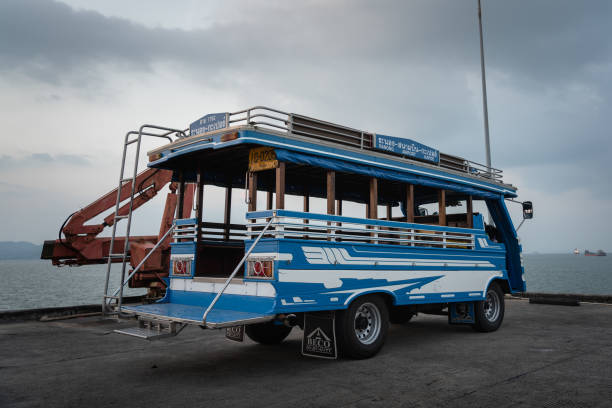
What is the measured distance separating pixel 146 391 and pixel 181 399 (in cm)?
62

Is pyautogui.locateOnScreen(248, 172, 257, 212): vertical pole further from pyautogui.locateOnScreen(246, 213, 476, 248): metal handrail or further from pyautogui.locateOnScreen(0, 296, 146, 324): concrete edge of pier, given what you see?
pyautogui.locateOnScreen(0, 296, 146, 324): concrete edge of pier

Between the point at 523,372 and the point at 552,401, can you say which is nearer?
the point at 552,401

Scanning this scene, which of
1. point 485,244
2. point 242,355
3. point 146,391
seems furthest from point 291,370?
point 485,244

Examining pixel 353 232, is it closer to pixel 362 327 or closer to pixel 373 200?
pixel 373 200

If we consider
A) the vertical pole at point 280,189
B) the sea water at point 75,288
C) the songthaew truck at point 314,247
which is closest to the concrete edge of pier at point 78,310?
the songthaew truck at point 314,247

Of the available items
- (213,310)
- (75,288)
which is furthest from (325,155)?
(75,288)

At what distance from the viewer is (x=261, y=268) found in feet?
20.2

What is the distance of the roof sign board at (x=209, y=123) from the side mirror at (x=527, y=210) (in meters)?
7.97

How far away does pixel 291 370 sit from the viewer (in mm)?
6324

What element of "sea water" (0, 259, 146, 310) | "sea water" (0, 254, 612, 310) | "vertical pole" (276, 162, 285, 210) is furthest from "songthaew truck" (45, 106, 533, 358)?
"sea water" (0, 254, 612, 310)

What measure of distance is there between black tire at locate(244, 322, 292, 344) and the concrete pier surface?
0.19m

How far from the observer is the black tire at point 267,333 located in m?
8.34

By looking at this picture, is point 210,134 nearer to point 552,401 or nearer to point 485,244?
point 552,401

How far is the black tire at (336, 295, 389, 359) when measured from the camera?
6645 mm
